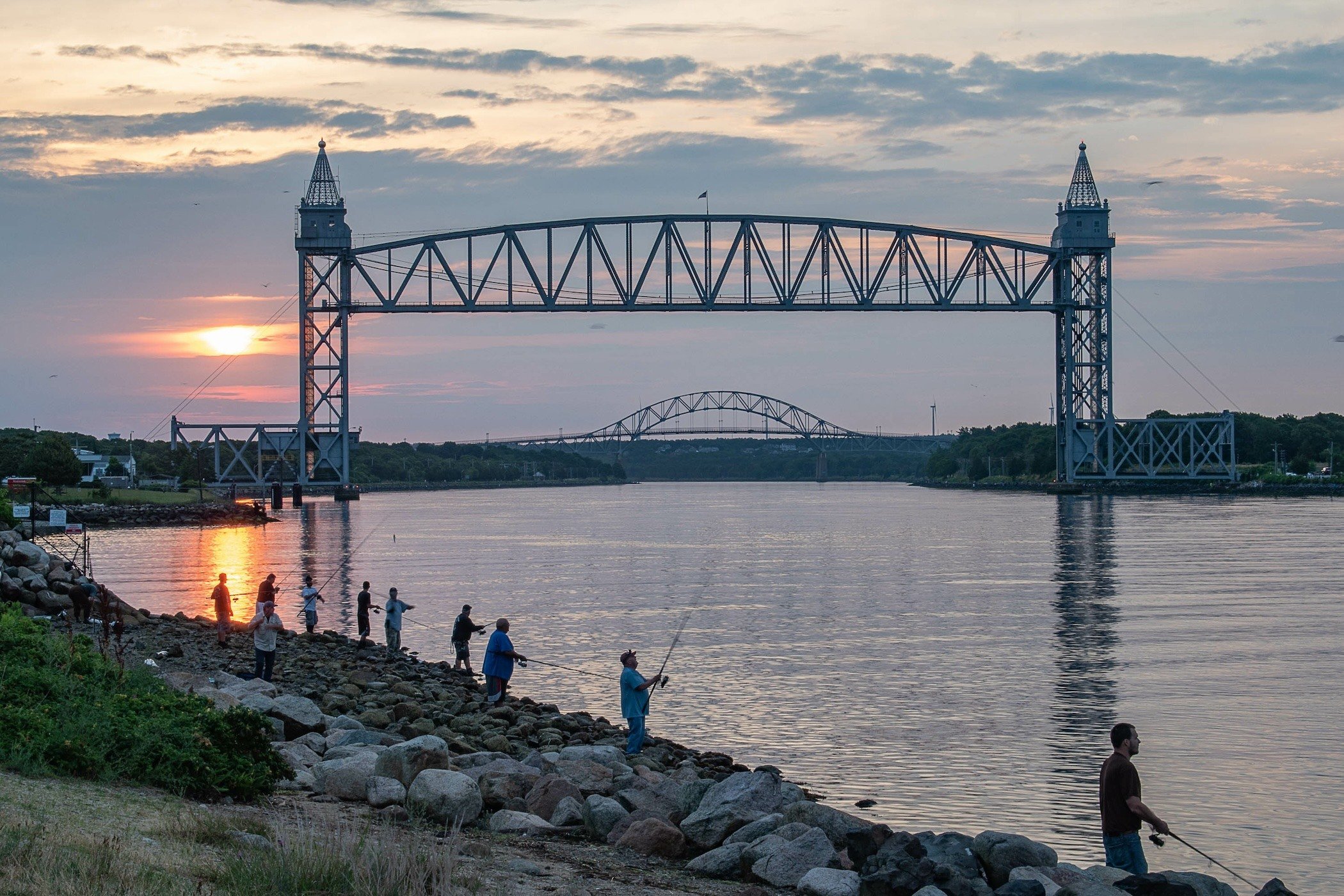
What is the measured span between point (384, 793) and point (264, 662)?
9.47 m

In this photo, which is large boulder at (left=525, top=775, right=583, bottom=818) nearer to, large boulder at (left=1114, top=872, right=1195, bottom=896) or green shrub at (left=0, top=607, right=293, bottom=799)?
green shrub at (left=0, top=607, right=293, bottom=799)

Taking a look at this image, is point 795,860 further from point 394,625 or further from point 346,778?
point 394,625

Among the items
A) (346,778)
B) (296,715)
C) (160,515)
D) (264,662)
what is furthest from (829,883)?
(160,515)

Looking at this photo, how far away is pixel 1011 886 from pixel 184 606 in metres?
31.5

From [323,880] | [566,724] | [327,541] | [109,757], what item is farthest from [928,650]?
[327,541]

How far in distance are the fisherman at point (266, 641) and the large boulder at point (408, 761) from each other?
26.7 ft

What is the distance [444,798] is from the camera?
39.7ft

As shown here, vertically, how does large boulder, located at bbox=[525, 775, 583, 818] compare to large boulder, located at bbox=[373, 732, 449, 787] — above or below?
below

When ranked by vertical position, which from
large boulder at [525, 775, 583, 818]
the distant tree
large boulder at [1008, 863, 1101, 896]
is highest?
the distant tree

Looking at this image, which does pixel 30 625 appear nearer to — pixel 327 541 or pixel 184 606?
pixel 184 606

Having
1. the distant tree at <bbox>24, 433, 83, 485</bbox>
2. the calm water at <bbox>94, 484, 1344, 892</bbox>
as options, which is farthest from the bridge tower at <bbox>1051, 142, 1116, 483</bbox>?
the distant tree at <bbox>24, 433, 83, 485</bbox>

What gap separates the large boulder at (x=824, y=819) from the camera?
1213 cm

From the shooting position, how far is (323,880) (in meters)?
8.20

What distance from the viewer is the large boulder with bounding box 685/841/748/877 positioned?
36.7 feet
